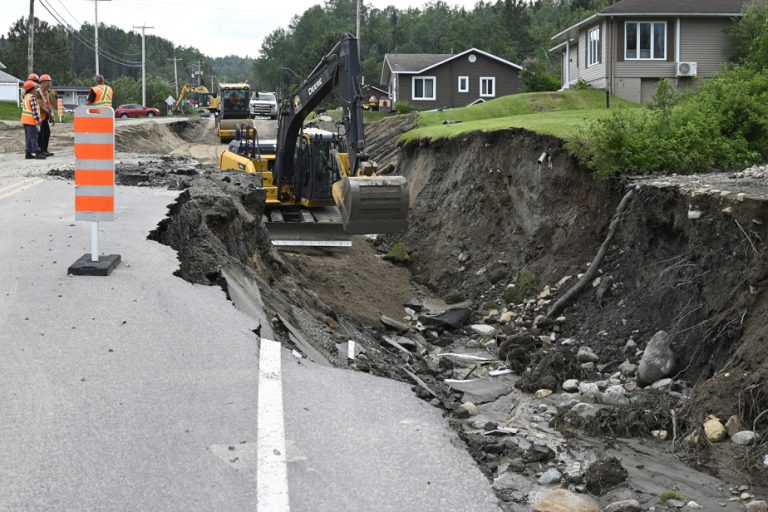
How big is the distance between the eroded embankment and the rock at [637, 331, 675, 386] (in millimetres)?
104

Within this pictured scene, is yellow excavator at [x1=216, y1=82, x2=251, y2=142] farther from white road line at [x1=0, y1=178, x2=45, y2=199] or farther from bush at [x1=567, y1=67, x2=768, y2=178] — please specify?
bush at [x1=567, y1=67, x2=768, y2=178]

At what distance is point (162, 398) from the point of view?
5.97m

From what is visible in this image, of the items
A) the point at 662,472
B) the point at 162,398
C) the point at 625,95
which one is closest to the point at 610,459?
the point at 662,472

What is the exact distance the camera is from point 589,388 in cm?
1156

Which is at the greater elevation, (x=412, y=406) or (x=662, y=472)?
(x=412, y=406)

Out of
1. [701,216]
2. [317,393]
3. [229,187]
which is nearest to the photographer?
[317,393]

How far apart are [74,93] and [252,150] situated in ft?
308

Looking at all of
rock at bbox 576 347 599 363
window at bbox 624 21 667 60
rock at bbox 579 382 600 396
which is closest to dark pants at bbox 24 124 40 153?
rock at bbox 576 347 599 363

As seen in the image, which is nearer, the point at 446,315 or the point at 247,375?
the point at 247,375

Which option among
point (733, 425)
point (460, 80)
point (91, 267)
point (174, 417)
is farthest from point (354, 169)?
point (460, 80)

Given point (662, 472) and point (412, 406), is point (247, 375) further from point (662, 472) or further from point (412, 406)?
point (662, 472)

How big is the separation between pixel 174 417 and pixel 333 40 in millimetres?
92579

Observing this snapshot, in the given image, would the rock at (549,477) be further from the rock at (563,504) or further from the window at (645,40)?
the window at (645,40)

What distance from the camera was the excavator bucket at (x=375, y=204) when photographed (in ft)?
47.6
